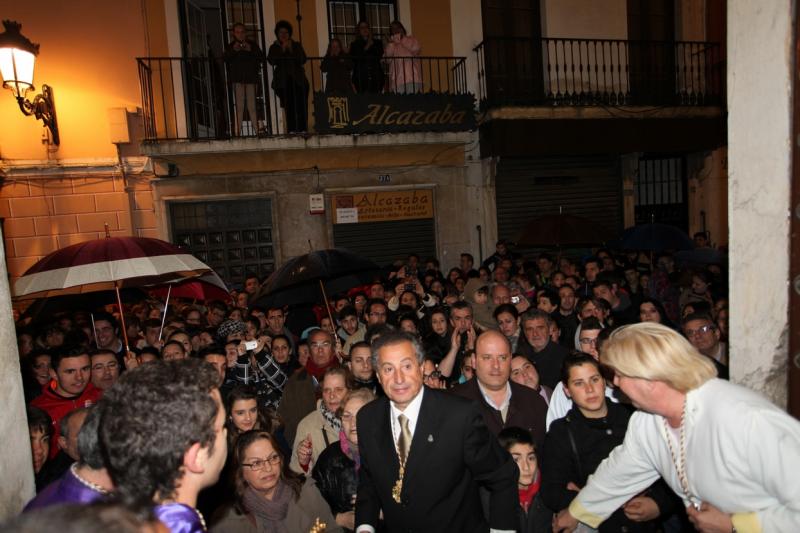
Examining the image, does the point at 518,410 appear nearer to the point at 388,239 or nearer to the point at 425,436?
the point at 425,436

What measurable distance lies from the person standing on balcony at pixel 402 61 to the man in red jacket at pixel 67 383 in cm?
957

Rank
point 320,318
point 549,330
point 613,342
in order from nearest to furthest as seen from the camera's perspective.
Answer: point 613,342, point 549,330, point 320,318

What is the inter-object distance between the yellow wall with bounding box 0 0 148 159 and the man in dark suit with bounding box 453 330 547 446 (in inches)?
419

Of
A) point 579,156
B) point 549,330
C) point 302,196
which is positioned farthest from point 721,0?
point 549,330

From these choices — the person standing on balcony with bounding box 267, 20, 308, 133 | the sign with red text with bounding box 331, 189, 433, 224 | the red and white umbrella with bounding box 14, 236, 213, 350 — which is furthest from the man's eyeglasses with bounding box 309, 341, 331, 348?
the sign with red text with bounding box 331, 189, 433, 224

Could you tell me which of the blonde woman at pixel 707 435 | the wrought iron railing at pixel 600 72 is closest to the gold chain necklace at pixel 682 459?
the blonde woman at pixel 707 435

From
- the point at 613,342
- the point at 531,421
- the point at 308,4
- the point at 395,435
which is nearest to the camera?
the point at 613,342

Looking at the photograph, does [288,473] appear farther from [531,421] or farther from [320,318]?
[320,318]

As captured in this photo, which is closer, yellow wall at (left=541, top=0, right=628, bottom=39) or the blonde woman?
the blonde woman

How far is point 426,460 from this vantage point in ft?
9.07

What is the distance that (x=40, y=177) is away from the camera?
1100 centimetres

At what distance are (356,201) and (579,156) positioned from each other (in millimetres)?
6193

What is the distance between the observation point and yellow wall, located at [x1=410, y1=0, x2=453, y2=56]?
510 inches

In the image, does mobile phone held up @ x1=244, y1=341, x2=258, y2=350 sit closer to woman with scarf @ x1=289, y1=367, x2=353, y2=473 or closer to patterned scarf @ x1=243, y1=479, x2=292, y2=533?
woman with scarf @ x1=289, y1=367, x2=353, y2=473
